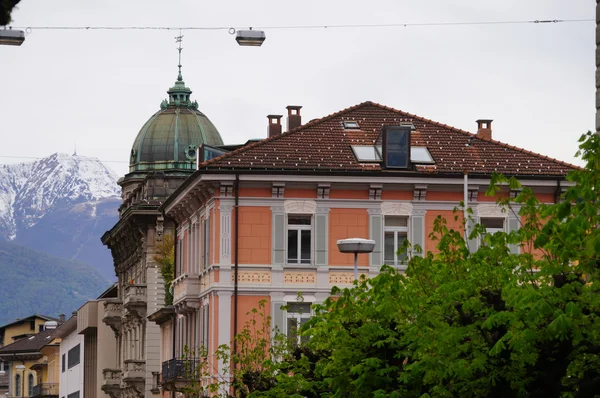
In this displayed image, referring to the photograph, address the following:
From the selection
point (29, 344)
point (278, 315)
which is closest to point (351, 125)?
point (278, 315)

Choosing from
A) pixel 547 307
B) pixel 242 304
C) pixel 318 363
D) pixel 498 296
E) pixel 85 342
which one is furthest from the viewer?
pixel 85 342

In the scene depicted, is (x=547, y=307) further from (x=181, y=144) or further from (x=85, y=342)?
(x=85, y=342)

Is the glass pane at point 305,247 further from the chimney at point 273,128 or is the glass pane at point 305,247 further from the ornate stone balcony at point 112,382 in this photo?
the ornate stone balcony at point 112,382

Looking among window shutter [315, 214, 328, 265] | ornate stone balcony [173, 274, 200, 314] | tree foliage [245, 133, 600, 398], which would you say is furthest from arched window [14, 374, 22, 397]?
tree foliage [245, 133, 600, 398]

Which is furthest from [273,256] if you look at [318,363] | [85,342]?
[85,342]

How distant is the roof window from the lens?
59000mm

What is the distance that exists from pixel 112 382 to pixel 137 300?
9245 mm

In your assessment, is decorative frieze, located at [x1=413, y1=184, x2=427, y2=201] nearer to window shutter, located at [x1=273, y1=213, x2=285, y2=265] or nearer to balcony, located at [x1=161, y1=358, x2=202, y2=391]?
window shutter, located at [x1=273, y1=213, x2=285, y2=265]

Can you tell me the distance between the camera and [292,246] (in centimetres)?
5606

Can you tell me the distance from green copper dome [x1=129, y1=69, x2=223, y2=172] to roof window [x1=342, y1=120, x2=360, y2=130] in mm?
30649

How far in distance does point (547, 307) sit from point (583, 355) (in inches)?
82.5

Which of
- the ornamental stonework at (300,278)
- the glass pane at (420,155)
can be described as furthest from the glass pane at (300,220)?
the glass pane at (420,155)

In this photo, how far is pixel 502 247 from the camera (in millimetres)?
27812

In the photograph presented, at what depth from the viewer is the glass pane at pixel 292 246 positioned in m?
55.9
